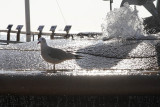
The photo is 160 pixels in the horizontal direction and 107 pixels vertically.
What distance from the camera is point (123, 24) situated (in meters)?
8.12

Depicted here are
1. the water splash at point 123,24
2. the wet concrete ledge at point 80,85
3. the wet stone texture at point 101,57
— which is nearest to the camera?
the wet concrete ledge at point 80,85

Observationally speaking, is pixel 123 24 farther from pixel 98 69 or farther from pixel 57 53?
pixel 98 69

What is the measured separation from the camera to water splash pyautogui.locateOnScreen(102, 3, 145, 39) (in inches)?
321

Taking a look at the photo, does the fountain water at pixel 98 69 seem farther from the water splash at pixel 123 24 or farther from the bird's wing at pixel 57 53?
the bird's wing at pixel 57 53

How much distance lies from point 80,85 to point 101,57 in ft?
8.42

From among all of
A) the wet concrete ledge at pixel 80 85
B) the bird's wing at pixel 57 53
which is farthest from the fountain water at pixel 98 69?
the bird's wing at pixel 57 53

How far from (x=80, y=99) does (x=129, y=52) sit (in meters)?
2.74

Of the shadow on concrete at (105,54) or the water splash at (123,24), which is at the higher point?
the water splash at (123,24)

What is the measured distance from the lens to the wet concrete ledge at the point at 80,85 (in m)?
3.38

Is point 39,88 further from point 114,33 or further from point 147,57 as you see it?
point 114,33

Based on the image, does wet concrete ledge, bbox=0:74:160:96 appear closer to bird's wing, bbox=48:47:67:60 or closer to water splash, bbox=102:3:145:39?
bird's wing, bbox=48:47:67:60

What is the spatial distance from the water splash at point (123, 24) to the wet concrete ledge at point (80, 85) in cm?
453

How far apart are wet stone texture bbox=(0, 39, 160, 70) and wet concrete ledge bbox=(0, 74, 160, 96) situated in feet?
4.54

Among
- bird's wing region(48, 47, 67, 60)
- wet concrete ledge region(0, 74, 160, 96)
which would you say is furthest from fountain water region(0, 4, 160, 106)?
bird's wing region(48, 47, 67, 60)
